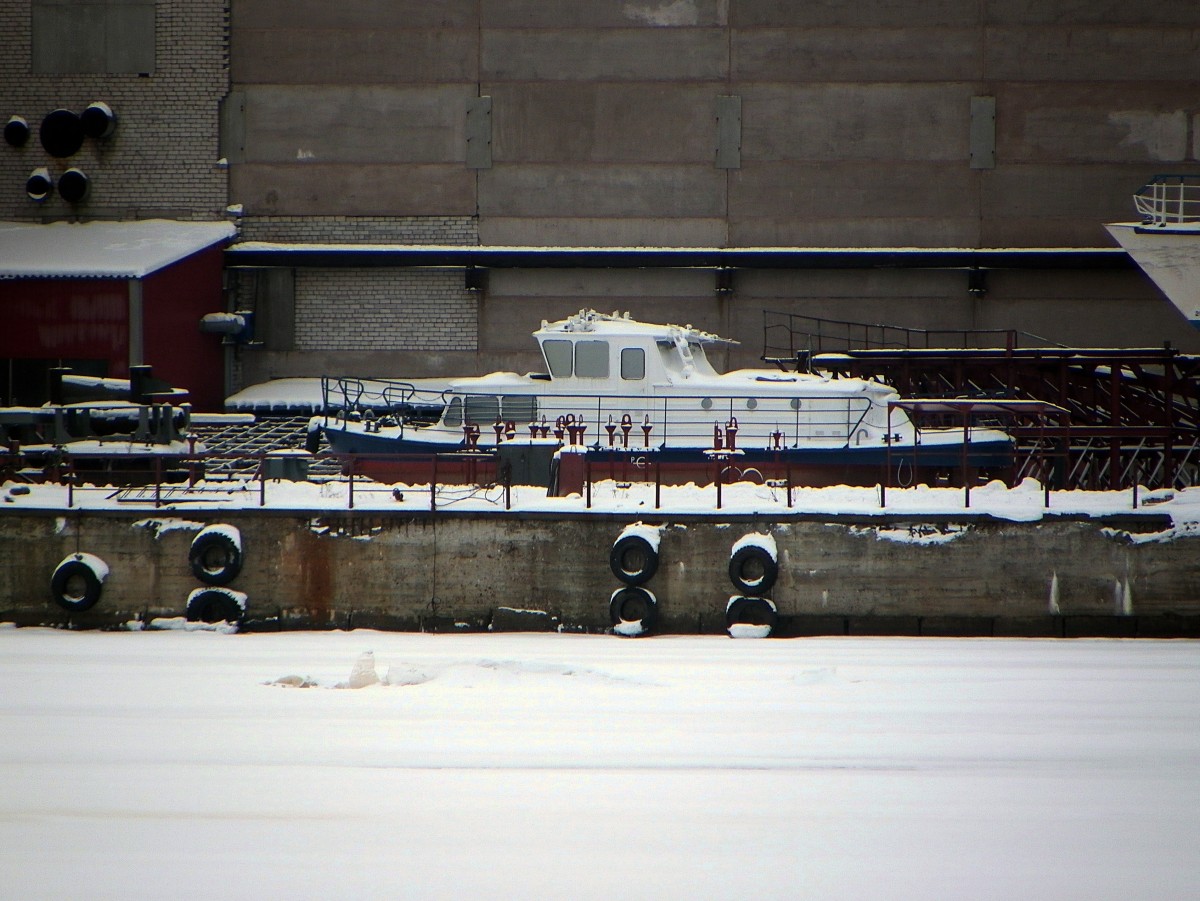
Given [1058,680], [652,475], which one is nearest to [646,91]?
[652,475]

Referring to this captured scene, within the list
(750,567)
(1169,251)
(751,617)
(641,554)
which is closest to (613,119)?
(1169,251)

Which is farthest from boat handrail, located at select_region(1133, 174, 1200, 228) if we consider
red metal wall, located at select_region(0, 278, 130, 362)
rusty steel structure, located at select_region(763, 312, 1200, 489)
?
red metal wall, located at select_region(0, 278, 130, 362)

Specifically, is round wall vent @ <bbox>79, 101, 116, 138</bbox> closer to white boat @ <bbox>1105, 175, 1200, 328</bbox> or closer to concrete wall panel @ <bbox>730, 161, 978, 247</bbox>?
concrete wall panel @ <bbox>730, 161, 978, 247</bbox>

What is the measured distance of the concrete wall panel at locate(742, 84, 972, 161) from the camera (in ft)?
71.1

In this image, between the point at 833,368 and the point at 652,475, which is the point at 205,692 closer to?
the point at 652,475

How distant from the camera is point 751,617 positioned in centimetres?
1250

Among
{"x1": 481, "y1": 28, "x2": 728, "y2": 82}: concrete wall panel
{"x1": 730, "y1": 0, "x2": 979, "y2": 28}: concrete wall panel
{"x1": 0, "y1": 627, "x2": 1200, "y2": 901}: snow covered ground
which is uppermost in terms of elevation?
{"x1": 730, "y1": 0, "x2": 979, "y2": 28}: concrete wall panel

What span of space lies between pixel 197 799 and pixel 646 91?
1737 cm

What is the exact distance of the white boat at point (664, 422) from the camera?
15117 mm

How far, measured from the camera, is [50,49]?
73.5 ft

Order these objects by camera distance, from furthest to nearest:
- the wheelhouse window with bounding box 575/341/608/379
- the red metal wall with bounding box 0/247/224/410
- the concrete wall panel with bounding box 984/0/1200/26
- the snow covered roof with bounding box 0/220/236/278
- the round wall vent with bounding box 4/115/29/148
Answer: the round wall vent with bounding box 4/115/29/148 < the concrete wall panel with bounding box 984/0/1200/26 < the red metal wall with bounding box 0/247/224/410 < the snow covered roof with bounding box 0/220/236/278 < the wheelhouse window with bounding box 575/341/608/379

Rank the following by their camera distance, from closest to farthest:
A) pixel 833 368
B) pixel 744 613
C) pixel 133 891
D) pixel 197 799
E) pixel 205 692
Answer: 1. pixel 133 891
2. pixel 197 799
3. pixel 205 692
4. pixel 744 613
5. pixel 833 368

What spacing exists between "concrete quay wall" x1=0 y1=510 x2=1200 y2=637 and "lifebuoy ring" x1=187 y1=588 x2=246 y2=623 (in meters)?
0.13

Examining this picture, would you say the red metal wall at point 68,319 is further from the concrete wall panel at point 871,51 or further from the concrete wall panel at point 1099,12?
the concrete wall panel at point 1099,12
